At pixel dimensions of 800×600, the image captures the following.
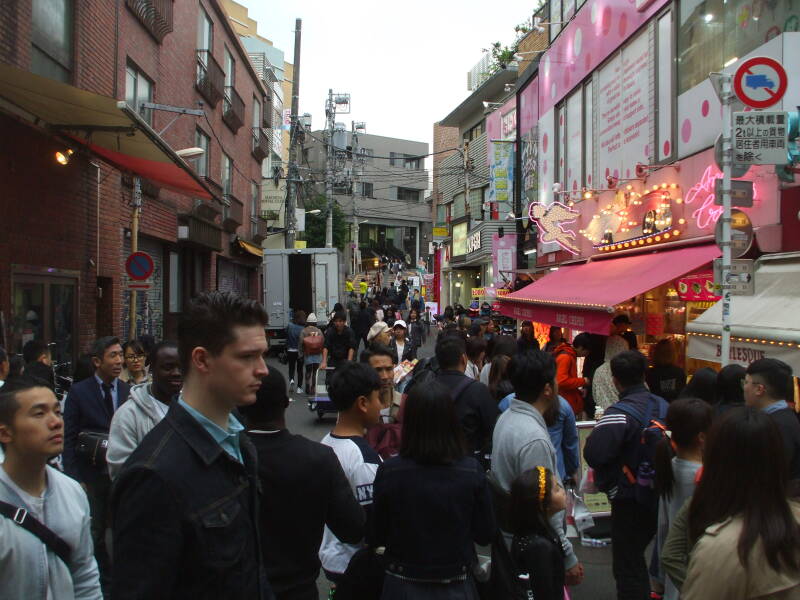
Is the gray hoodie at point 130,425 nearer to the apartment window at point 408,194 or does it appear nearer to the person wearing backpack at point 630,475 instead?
the person wearing backpack at point 630,475

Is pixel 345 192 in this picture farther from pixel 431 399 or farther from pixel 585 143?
pixel 431 399

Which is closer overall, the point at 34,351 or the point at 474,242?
the point at 34,351

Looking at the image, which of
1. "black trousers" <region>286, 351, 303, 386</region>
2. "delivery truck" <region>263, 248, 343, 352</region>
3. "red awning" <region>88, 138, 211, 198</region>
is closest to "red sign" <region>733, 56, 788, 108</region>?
"red awning" <region>88, 138, 211, 198</region>

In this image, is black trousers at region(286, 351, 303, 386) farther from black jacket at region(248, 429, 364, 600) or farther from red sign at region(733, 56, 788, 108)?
black jacket at region(248, 429, 364, 600)

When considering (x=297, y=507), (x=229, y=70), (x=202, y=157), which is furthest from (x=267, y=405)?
(x=229, y=70)

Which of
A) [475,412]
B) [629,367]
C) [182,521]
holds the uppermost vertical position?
[629,367]

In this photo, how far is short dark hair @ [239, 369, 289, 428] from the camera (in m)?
2.86

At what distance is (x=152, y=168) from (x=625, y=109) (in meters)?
8.70

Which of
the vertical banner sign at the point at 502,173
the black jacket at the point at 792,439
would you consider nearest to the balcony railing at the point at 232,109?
the vertical banner sign at the point at 502,173

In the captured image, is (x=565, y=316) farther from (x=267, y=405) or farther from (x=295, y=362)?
(x=267, y=405)

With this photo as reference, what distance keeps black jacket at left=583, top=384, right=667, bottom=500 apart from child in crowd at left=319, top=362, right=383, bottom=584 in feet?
5.65

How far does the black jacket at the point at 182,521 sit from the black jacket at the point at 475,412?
3246 mm

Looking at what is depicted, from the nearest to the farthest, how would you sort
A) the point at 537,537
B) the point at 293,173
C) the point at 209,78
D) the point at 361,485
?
the point at 537,537, the point at 361,485, the point at 209,78, the point at 293,173

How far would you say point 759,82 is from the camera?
6.99 meters
